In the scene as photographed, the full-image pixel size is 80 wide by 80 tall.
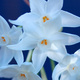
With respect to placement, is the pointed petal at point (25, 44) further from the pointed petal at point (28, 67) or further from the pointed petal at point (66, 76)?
the pointed petal at point (66, 76)

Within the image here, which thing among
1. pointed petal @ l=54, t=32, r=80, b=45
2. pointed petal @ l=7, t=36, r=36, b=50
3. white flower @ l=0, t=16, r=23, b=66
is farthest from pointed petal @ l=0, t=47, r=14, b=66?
pointed petal @ l=54, t=32, r=80, b=45

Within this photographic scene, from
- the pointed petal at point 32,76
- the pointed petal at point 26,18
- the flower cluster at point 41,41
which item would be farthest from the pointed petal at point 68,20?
the pointed petal at point 32,76

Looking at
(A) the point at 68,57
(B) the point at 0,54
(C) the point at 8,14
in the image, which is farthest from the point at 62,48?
(C) the point at 8,14

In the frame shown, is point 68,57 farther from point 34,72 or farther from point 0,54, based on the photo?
point 0,54

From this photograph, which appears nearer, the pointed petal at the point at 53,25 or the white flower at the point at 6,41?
the pointed petal at the point at 53,25

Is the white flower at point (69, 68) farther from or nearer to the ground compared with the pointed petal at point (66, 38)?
nearer to the ground
